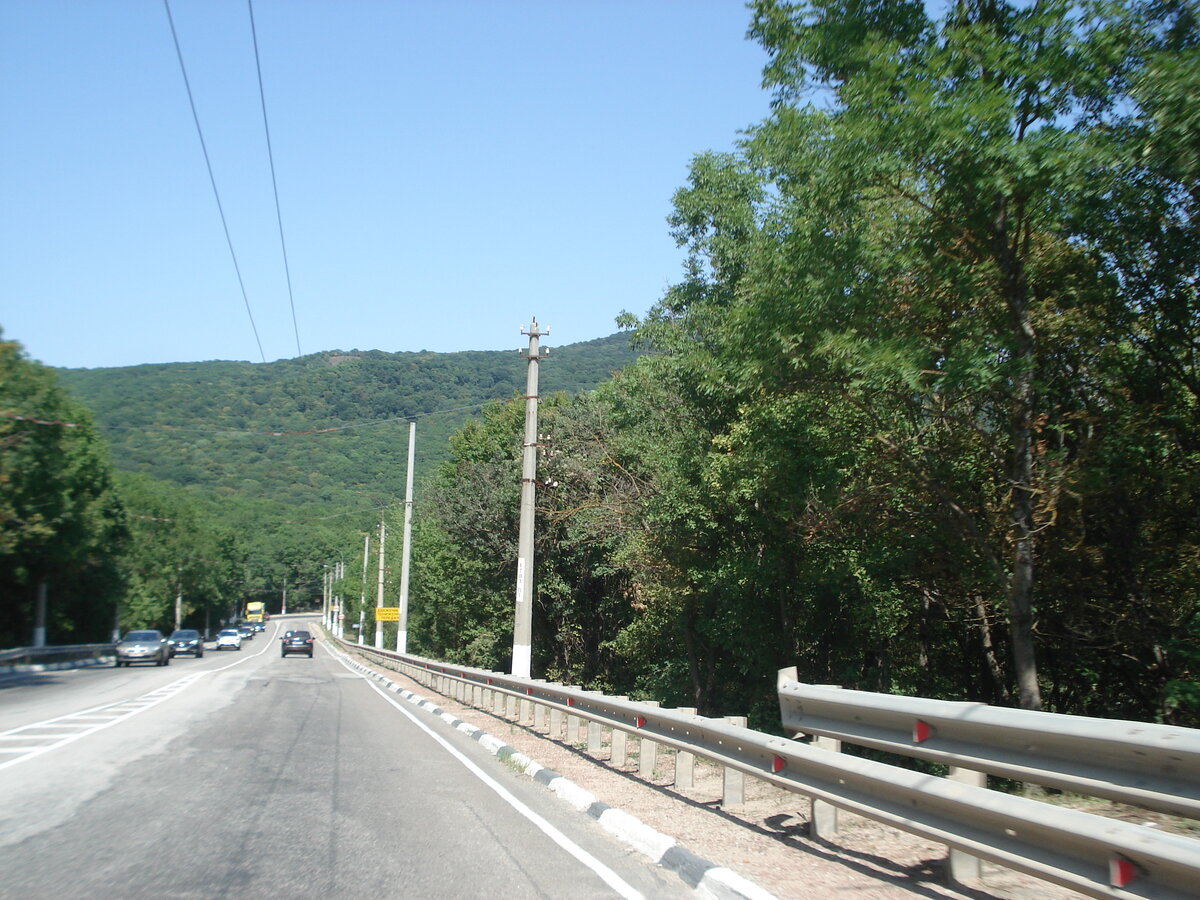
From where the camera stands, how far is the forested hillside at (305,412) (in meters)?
48.7

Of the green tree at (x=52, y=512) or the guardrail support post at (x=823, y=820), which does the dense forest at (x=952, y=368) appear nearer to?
the guardrail support post at (x=823, y=820)

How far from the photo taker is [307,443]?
6562cm

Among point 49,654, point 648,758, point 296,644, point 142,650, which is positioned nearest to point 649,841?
point 648,758

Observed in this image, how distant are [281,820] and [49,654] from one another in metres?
44.5

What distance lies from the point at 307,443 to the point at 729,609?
161 feet

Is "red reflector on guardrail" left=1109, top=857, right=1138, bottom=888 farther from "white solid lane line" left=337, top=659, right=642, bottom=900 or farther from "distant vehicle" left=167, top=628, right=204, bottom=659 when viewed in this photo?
"distant vehicle" left=167, top=628, right=204, bottom=659

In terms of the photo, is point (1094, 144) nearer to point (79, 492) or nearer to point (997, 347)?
point (997, 347)

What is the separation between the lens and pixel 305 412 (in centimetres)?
6594

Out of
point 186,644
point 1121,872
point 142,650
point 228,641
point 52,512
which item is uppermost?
point 52,512

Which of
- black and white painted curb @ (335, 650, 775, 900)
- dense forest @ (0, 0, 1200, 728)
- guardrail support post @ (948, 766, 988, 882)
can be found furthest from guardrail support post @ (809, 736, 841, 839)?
dense forest @ (0, 0, 1200, 728)

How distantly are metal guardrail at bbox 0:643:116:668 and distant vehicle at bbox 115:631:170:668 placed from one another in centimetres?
353

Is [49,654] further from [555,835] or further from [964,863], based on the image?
[964,863]

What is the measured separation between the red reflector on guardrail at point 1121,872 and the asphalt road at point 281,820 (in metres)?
2.78

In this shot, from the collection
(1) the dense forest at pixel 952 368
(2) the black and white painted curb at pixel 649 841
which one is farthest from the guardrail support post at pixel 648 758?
(1) the dense forest at pixel 952 368
